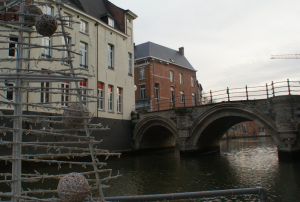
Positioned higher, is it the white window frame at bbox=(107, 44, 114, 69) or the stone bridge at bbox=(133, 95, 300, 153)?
the white window frame at bbox=(107, 44, 114, 69)

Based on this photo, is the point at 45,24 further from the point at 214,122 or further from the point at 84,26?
the point at 84,26

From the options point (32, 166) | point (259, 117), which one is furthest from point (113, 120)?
point (259, 117)

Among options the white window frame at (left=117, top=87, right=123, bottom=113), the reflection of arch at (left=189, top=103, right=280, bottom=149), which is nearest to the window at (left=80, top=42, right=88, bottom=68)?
the white window frame at (left=117, top=87, right=123, bottom=113)

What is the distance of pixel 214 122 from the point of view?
1731cm

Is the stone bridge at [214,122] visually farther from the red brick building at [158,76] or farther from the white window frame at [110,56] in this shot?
the red brick building at [158,76]

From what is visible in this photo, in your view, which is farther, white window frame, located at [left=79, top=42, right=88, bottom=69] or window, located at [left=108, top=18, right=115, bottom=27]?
window, located at [left=108, top=18, right=115, bottom=27]

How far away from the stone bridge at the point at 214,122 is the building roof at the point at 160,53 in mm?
10538

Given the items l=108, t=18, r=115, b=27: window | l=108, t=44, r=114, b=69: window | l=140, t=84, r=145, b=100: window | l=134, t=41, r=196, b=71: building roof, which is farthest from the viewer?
l=134, t=41, r=196, b=71: building roof

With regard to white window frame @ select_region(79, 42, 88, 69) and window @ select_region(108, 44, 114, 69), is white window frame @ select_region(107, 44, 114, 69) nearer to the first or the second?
window @ select_region(108, 44, 114, 69)

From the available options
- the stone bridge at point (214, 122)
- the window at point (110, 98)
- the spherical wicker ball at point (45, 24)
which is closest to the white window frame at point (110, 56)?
the window at point (110, 98)

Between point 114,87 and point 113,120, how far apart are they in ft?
8.67

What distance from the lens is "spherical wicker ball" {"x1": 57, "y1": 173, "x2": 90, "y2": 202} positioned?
2.28 metres

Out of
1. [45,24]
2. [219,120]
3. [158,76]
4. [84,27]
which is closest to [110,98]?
[84,27]

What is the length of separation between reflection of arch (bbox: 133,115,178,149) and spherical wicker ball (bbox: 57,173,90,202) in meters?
16.3
